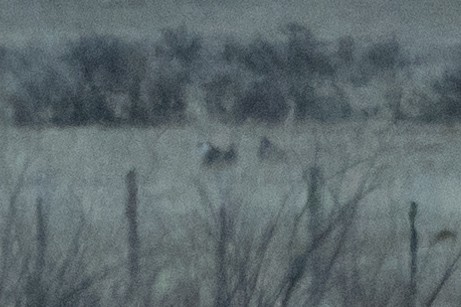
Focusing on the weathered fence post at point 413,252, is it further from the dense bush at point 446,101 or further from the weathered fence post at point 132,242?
the weathered fence post at point 132,242

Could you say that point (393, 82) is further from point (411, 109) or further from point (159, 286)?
point (159, 286)

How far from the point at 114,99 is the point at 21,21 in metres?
0.50

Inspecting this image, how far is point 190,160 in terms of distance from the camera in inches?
411

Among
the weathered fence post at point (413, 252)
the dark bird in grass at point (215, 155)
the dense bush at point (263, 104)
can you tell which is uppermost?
the dense bush at point (263, 104)

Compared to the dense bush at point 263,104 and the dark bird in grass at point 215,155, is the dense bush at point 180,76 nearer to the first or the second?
the dense bush at point 263,104

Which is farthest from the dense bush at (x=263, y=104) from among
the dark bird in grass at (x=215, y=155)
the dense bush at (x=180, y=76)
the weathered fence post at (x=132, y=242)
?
the weathered fence post at (x=132, y=242)

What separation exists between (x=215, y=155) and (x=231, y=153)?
78 millimetres

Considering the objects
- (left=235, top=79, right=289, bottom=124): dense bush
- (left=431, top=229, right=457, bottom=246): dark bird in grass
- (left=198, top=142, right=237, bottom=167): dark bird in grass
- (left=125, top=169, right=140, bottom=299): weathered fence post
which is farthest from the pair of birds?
(left=431, top=229, right=457, bottom=246): dark bird in grass

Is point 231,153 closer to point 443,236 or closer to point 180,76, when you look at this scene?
point 180,76

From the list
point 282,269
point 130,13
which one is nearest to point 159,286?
point 282,269

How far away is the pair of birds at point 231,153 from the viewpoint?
410 inches

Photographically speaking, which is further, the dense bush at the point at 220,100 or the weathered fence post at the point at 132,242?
the dense bush at the point at 220,100

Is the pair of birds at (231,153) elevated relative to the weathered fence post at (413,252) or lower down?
elevated

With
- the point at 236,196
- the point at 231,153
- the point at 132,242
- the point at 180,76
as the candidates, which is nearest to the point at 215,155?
the point at 231,153
